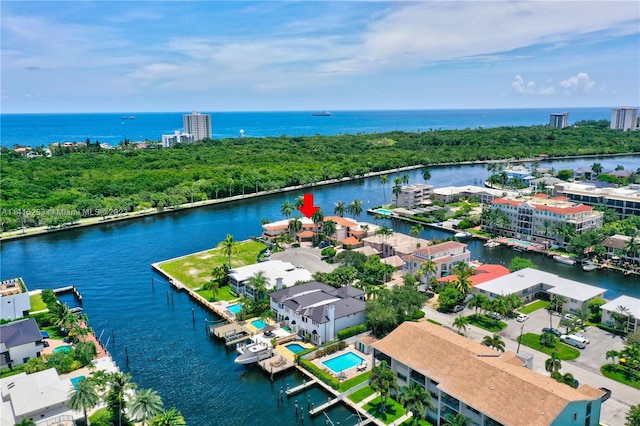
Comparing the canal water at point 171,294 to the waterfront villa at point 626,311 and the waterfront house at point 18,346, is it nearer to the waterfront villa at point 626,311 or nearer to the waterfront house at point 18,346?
the waterfront house at point 18,346

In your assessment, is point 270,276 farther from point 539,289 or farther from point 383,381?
point 539,289

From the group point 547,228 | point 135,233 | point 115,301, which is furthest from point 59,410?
point 547,228

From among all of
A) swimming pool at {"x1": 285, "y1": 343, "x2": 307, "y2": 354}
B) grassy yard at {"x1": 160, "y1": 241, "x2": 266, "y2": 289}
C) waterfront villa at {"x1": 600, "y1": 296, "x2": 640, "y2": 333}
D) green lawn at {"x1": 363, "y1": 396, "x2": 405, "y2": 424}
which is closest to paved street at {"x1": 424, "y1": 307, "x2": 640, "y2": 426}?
waterfront villa at {"x1": 600, "y1": 296, "x2": 640, "y2": 333}

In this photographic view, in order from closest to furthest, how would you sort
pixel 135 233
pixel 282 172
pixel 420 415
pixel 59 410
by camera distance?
pixel 420 415, pixel 59 410, pixel 135 233, pixel 282 172

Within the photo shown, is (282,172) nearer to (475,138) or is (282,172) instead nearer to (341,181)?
(341,181)

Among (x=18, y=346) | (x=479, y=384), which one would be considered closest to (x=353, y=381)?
(x=479, y=384)

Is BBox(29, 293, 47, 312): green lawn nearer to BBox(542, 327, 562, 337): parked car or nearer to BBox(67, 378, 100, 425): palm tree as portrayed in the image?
BBox(67, 378, 100, 425): palm tree
